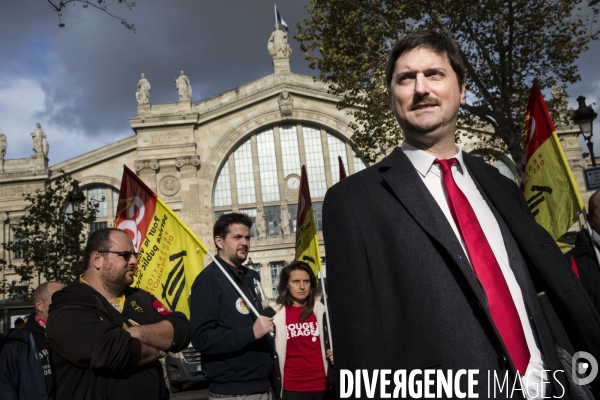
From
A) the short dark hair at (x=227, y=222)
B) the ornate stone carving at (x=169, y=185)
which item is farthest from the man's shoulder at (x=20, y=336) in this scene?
the ornate stone carving at (x=169, y=185)

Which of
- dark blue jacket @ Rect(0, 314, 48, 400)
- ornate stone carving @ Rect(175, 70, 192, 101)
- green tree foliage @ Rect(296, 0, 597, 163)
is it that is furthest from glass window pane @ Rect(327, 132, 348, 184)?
dark blue jacket @ Rect(0, 314, 48, 400)

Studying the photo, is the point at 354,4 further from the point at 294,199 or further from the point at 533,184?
the point at 294,199

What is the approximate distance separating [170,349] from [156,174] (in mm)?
31068

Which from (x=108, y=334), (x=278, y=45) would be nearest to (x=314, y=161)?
(x=278, y=45)

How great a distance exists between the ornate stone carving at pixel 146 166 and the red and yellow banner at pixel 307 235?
26.6 metres

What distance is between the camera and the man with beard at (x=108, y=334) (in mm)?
3156

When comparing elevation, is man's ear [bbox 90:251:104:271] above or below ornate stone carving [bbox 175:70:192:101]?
below

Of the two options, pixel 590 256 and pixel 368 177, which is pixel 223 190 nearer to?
pixel 590 256

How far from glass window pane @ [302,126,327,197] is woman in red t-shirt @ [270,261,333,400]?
94.1 feet

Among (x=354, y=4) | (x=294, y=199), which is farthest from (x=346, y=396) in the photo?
(x=294, y=199)

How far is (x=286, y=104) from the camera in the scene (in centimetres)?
3519

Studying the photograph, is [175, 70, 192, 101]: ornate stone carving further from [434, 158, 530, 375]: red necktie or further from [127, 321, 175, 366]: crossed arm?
[434, 158, 530, 375]: red necktie

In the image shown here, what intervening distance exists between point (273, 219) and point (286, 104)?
707 centimetres

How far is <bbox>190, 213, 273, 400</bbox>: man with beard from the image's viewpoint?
458cm
